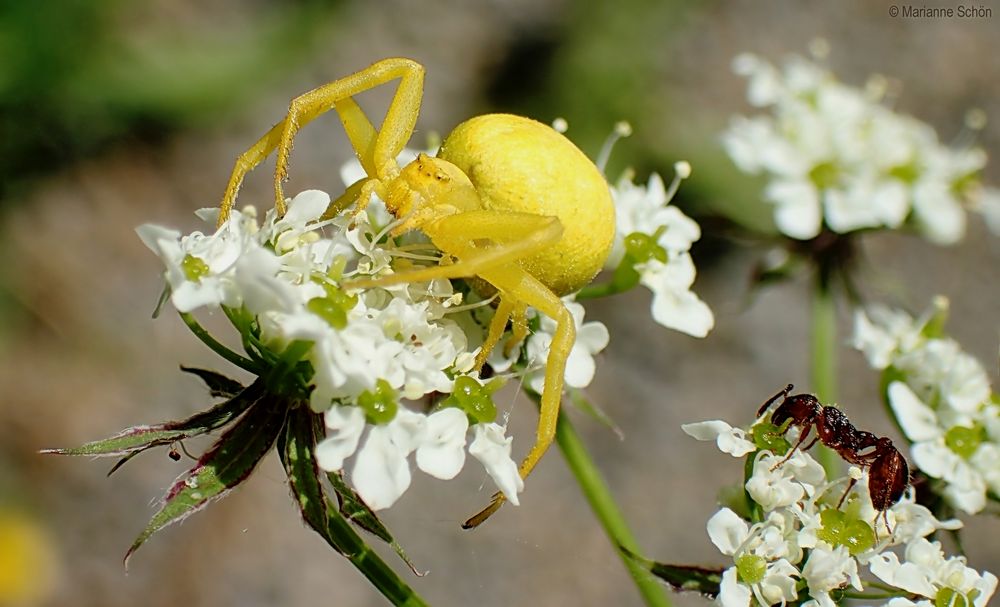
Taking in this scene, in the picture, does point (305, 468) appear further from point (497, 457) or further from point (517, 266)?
point (517, 266)

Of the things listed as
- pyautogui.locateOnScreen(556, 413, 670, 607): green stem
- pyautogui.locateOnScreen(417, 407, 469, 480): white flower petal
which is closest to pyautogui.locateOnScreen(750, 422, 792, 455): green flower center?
pyautogui.locateOnScreen(556, 413, 670, 607): green stem

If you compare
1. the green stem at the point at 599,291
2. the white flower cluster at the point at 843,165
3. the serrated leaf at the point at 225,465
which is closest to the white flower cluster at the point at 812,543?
the green stem at the point at 599,291

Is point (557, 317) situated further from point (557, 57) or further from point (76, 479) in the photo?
point (557, 57)

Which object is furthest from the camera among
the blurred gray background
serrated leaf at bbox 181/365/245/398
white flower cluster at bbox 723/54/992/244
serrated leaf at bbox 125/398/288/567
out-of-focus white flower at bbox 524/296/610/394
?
the blurred gray background

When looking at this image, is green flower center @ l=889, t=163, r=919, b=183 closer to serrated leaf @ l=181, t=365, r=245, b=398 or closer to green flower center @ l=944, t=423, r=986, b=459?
green flower center @ l=944, t=423, r=986, b=459

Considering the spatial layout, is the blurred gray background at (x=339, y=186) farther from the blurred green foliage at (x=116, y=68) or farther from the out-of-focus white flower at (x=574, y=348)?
the out-of-focus white flower at (x=574, y=348)

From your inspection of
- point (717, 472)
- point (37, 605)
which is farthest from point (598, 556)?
point (37, 605)
